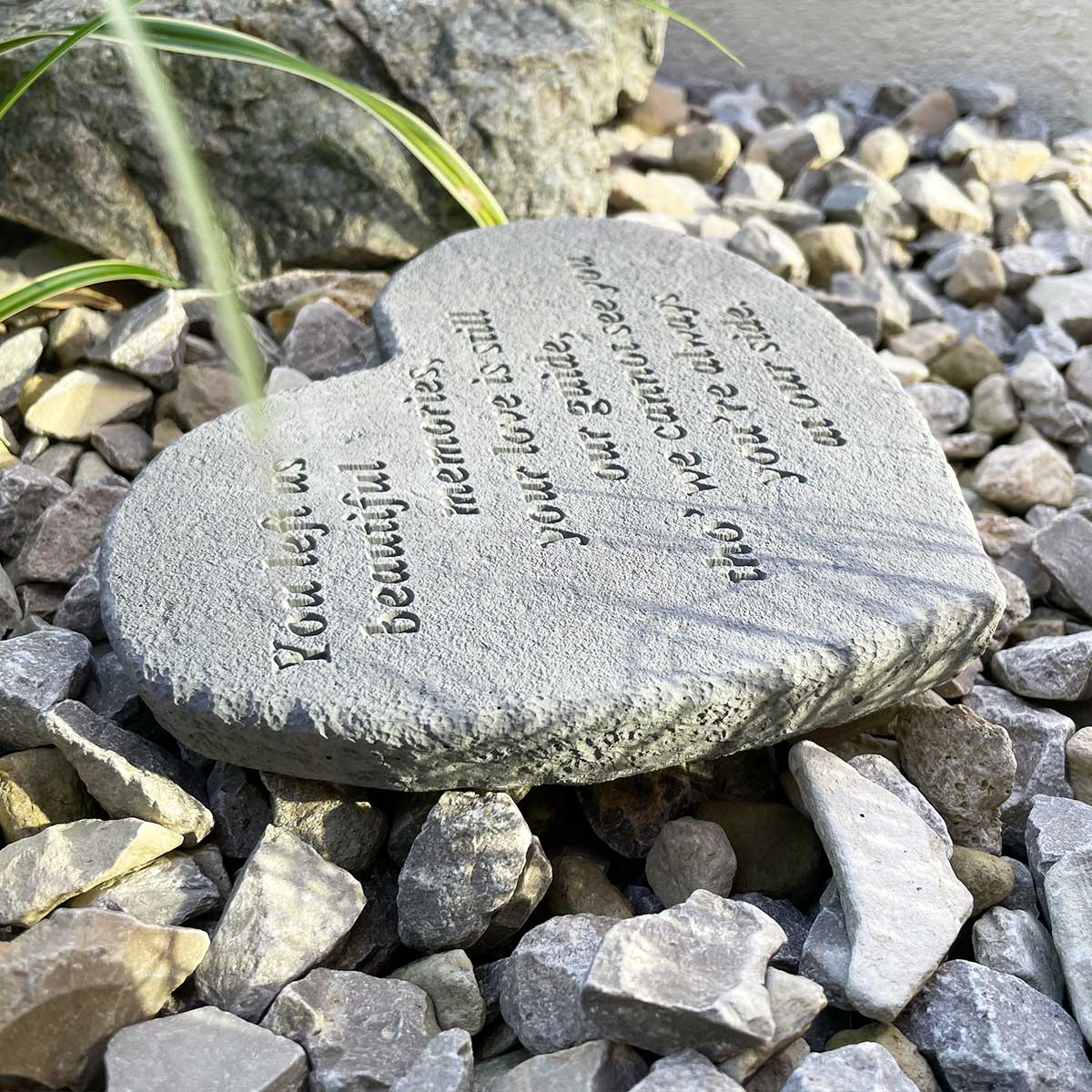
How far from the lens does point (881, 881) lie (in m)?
1.21

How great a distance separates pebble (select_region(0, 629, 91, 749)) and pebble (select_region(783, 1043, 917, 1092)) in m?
0.86

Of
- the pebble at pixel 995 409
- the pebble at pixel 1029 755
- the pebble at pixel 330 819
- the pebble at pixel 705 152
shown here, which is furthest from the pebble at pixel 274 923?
the pebble at pixel 705 152

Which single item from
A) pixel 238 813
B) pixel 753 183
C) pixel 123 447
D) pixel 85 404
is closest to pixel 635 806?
pixel 238 813

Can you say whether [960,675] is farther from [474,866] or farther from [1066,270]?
[1066,270]

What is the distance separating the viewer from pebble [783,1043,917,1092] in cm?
99

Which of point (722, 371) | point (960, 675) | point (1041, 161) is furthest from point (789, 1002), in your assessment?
point (1041, 161)

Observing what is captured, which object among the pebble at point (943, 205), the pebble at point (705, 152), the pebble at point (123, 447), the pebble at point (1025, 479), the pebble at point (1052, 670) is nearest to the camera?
the pebble at point (1052, 670)

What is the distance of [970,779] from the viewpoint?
4.56ft

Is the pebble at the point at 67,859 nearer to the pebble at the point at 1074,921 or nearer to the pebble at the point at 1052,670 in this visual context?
the pebble at the point at 1074,921

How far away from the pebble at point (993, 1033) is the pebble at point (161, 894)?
682 mm

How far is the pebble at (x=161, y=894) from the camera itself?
120 cm

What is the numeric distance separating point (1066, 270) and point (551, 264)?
4.36ft

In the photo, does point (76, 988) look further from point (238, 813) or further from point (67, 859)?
point (238, 813)

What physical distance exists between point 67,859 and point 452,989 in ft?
1.31
